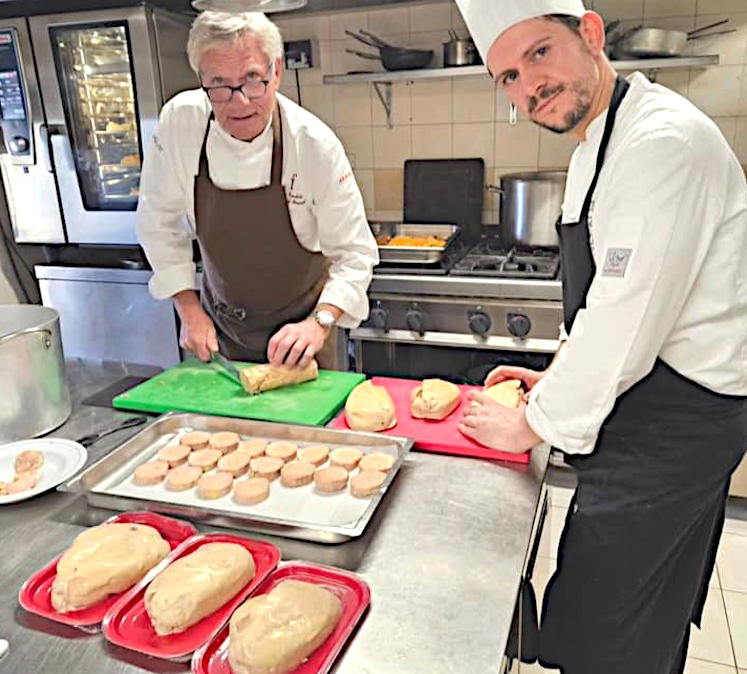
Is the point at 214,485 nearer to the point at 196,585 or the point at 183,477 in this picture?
the point at 183,477

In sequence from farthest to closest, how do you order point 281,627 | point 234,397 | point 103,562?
point 234,397
point 103,562
point 281,627

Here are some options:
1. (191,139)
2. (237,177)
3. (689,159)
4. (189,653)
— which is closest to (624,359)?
(689,159)

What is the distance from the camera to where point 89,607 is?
30.4 inches

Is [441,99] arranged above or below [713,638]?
above

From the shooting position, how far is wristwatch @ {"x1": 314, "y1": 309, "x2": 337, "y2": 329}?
5.18ft

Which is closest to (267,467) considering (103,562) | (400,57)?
(103,562)

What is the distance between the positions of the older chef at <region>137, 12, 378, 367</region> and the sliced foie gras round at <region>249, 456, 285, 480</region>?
43cm

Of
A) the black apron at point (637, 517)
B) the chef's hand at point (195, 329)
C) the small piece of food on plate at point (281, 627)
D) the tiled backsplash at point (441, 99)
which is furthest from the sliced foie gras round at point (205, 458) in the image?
the tiled backsplash at point (441, 99)

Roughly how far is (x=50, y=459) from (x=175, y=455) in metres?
0.22

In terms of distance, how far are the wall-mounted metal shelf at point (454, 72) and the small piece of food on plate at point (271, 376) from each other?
137cm

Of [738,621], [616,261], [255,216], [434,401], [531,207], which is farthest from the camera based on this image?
[531,207]

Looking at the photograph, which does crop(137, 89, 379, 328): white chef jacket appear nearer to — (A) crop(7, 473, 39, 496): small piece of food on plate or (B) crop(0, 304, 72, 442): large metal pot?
(B) crop(0, 304, 72, 442): large metal pot

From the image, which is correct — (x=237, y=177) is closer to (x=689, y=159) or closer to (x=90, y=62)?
(x=689, y=159)

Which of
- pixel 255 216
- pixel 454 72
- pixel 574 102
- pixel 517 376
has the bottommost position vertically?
pixel 517 376
